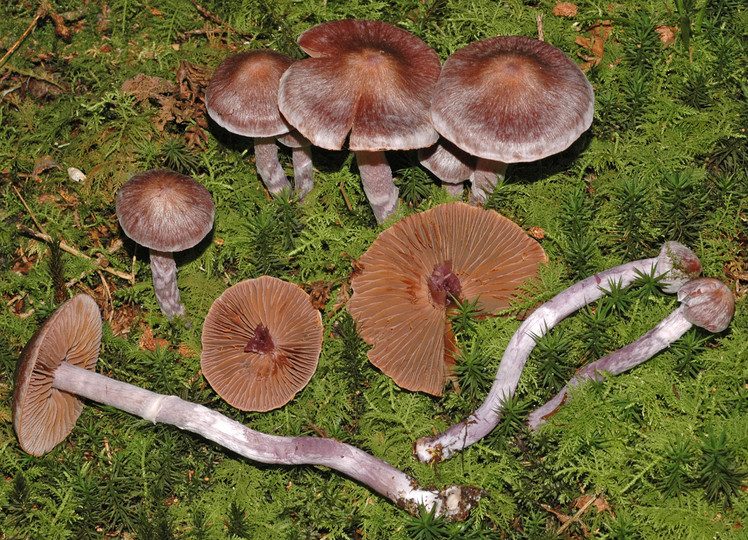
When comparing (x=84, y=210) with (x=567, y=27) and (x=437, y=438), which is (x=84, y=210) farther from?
(x=567, y=27)

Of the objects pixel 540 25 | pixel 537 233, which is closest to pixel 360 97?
pixel 537 233

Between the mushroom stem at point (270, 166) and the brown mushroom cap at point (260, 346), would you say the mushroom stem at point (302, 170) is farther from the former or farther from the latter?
the brown mushroom cap at point (260, 346)

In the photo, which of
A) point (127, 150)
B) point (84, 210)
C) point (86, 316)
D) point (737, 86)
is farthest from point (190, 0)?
point (737, 86)

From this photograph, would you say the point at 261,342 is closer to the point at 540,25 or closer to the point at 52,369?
the point at 52,369

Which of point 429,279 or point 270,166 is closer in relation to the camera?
point 429,279

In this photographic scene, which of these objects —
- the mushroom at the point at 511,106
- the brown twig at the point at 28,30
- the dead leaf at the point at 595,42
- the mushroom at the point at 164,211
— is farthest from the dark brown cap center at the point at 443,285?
the brown twig at the point at 28,30
